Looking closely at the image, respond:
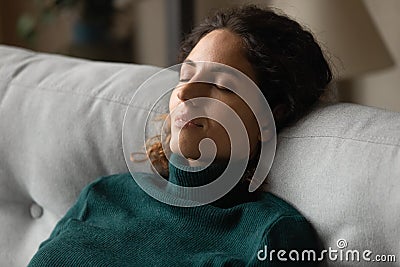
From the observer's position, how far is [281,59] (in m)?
1.17

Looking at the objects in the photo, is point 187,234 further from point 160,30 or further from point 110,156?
point 160,30

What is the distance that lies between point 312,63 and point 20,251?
25.9 inches

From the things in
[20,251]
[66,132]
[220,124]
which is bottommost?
[20,251]

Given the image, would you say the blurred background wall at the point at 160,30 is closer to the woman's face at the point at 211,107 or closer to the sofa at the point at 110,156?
the sofa at the point at 110,156

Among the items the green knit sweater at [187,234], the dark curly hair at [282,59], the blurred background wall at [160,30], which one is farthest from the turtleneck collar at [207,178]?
the blurred background wall at [160,30]

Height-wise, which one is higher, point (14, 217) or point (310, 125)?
point (310, 125)

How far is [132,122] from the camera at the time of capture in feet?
4.47

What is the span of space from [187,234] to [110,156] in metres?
0.30

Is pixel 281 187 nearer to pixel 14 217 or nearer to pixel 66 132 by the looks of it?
pixel 66 132

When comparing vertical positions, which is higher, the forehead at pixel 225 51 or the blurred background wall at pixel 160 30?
the forehead at pixel 225 51

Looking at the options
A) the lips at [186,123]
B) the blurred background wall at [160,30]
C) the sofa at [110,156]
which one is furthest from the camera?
the blurred background wall at [160,30]

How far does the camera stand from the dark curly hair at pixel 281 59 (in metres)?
1.17

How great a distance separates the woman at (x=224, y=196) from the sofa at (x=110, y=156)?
41 millimetres

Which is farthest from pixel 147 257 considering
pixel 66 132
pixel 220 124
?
pixel 66 132
